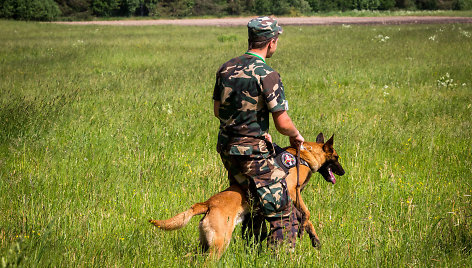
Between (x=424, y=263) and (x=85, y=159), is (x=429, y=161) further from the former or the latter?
(x=85, y=159)

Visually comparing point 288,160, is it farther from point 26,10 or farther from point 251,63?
point 26,10

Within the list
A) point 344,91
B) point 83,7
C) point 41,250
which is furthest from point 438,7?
point 41,250

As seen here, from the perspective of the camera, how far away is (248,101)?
3.34 metres

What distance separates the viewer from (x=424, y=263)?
3357 millimetres

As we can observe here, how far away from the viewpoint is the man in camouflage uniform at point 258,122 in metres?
3.28

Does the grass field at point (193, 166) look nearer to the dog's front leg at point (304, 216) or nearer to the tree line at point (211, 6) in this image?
the dog's front leg at point (304, 216)

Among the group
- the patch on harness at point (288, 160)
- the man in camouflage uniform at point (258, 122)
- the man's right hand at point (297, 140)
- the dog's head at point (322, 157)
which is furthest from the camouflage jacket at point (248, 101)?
the dog's head at point (322, 157)

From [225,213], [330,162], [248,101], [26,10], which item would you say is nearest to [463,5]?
[26,10]

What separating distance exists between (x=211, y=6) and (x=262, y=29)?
58.7 meters

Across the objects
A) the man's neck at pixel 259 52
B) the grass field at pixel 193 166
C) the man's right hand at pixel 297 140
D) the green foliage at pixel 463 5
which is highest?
the green foliage at pixel 463 5

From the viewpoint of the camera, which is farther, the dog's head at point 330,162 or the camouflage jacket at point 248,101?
the dog's head at point 330,162

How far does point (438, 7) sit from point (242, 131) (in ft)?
234

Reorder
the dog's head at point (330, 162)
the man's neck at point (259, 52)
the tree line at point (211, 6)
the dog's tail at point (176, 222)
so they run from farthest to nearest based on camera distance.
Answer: the tree line at point (211, 6)
the dog's head at point (330, 162)
the man's neck at point (259, 52)
the dog's tail at point (176, 222)

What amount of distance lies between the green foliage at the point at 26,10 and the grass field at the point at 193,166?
42242 mm
